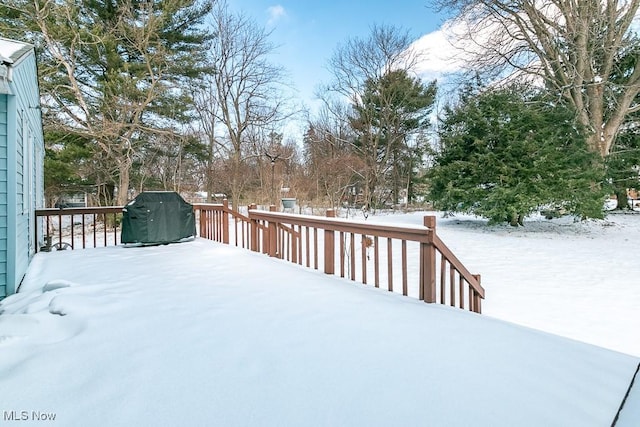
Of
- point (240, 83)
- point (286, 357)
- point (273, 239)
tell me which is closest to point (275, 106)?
point (240, 83)

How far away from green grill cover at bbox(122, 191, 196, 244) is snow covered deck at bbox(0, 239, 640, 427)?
2.82 meters

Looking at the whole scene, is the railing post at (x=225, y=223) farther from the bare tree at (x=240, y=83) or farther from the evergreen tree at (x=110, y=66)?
the bare tree at (x=240, y=83)

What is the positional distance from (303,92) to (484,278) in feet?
50.4

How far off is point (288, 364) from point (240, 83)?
1566 centimetres

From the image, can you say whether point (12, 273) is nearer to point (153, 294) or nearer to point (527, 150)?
point (153, 294)

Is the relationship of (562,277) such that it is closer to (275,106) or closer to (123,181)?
(123,181)

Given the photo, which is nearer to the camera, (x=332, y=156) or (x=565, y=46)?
(x=565, y=46)

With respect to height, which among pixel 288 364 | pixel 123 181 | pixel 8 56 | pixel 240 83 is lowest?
pixel 288 364

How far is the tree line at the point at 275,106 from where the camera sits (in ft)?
30.9

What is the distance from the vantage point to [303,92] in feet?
60.2

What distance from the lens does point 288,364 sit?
5.76 feet

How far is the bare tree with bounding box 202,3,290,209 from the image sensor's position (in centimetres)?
1509

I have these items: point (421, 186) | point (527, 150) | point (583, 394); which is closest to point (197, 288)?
point (583, 394)

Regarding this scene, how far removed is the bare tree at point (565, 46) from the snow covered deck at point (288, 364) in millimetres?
11003
